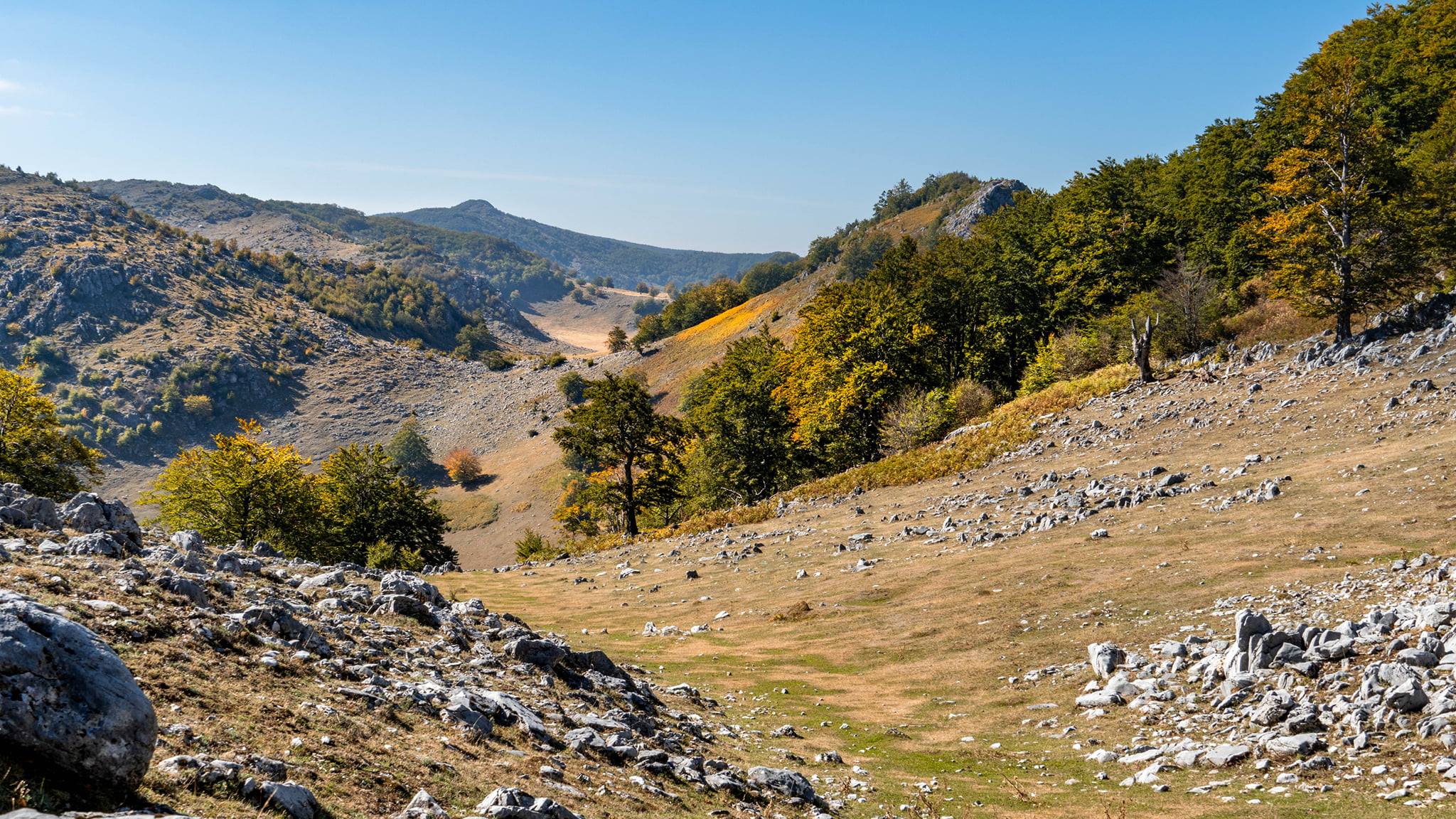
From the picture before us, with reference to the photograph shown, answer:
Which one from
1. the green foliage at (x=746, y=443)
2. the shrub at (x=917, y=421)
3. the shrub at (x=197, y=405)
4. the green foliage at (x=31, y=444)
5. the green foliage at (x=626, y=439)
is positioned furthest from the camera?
the shrub at (x=197, y=405)

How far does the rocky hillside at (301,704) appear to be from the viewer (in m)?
7.31

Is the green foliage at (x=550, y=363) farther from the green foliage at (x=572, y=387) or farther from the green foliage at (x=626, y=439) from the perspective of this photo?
the green foliage at (x=626, y=439)

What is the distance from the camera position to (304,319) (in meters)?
195

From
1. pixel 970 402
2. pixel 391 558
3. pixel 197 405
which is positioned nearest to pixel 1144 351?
pixel 970 402

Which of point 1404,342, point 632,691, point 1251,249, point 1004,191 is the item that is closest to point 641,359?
point 1004,191

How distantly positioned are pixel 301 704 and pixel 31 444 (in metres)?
41.7

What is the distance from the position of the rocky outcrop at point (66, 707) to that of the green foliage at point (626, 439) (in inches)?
2127

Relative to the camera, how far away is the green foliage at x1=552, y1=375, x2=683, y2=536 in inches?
2457

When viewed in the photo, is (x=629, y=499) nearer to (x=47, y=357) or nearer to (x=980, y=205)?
(x=980, y=205)

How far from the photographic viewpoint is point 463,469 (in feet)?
445

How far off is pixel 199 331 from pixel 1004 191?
573 ft

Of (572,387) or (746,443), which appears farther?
(572,387)

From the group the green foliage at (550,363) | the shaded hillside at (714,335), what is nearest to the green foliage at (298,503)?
the shaded hillside at (714,335)

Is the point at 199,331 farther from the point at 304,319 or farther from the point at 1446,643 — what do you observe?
the point at 1446,643
